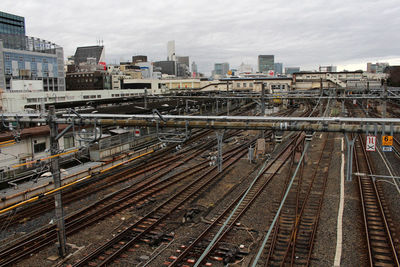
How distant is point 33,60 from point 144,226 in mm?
48024

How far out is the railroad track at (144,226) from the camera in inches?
286

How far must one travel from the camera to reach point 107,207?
9.93 metres

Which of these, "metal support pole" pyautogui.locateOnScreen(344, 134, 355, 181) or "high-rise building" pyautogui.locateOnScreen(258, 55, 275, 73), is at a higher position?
"high-rise building" pyautogui.locateOnScreen(258, 55, 275, 73)

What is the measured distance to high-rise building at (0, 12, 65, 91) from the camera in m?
→ 45.2

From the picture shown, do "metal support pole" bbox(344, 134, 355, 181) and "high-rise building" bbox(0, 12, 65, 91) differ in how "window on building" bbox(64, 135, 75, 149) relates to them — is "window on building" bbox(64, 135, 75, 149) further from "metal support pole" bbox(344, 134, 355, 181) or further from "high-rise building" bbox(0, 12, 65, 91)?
"high-rise building" bbox(0, 12, 65, 91)

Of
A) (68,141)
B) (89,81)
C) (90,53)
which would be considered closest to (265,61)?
(90,53)

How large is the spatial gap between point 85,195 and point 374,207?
9.14 meters

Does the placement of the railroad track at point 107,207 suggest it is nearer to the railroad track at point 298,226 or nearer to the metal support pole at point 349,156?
the railroad track at point 298,226

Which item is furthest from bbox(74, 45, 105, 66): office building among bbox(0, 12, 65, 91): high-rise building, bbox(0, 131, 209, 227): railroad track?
bbox(0, 131, 209, 227): railroad track

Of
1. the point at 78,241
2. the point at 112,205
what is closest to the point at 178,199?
the point at 112,205

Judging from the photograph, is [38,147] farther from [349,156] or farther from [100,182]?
[349,156]

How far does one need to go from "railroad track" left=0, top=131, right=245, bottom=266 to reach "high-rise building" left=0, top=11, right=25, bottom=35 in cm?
6357

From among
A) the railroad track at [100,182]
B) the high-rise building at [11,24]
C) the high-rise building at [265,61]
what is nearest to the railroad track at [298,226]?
the railroad track at [100,182]

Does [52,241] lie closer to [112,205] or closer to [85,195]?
[112,205]
